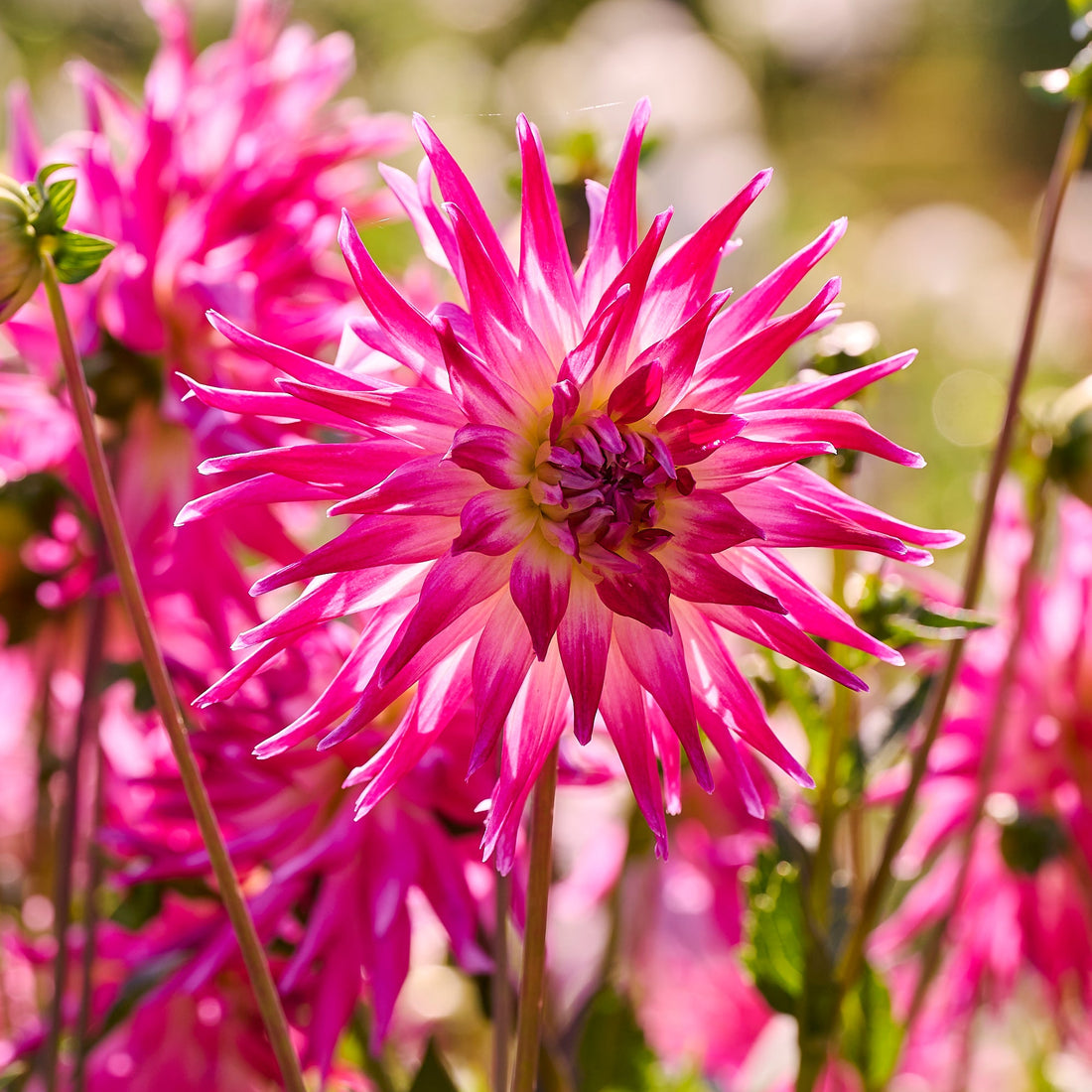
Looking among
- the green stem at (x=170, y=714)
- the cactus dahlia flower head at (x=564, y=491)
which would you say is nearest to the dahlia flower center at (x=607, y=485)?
the cactus dahlia flower head at (x=564, y=491)

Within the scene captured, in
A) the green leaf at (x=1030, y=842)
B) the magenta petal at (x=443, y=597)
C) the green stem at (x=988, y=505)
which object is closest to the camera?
the magenta petal at (x=443, y=597)

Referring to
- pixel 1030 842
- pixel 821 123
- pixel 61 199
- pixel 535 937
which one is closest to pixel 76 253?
pixel 61 199

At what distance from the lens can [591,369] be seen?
333 millimetres

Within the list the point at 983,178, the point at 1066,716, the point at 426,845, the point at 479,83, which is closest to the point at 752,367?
the point at 426,845

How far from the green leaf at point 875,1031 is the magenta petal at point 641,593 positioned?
255 mm

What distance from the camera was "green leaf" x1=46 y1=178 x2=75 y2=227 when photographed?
353 millimetres

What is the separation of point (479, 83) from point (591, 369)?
320 centimetres

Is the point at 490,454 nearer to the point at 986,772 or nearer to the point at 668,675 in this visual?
the point at 668,675

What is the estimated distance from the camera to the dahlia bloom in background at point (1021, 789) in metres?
0.61

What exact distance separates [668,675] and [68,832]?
283mm

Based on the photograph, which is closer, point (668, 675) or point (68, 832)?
point (668, 675)

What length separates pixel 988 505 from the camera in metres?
0.45

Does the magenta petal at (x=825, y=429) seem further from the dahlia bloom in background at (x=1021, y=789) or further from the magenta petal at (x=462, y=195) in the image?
the dahlia bloom in background at (x=1021, y=789)

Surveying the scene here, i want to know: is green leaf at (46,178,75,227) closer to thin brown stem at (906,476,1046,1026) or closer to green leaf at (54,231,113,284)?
green leaf at (54,231,113,284)
